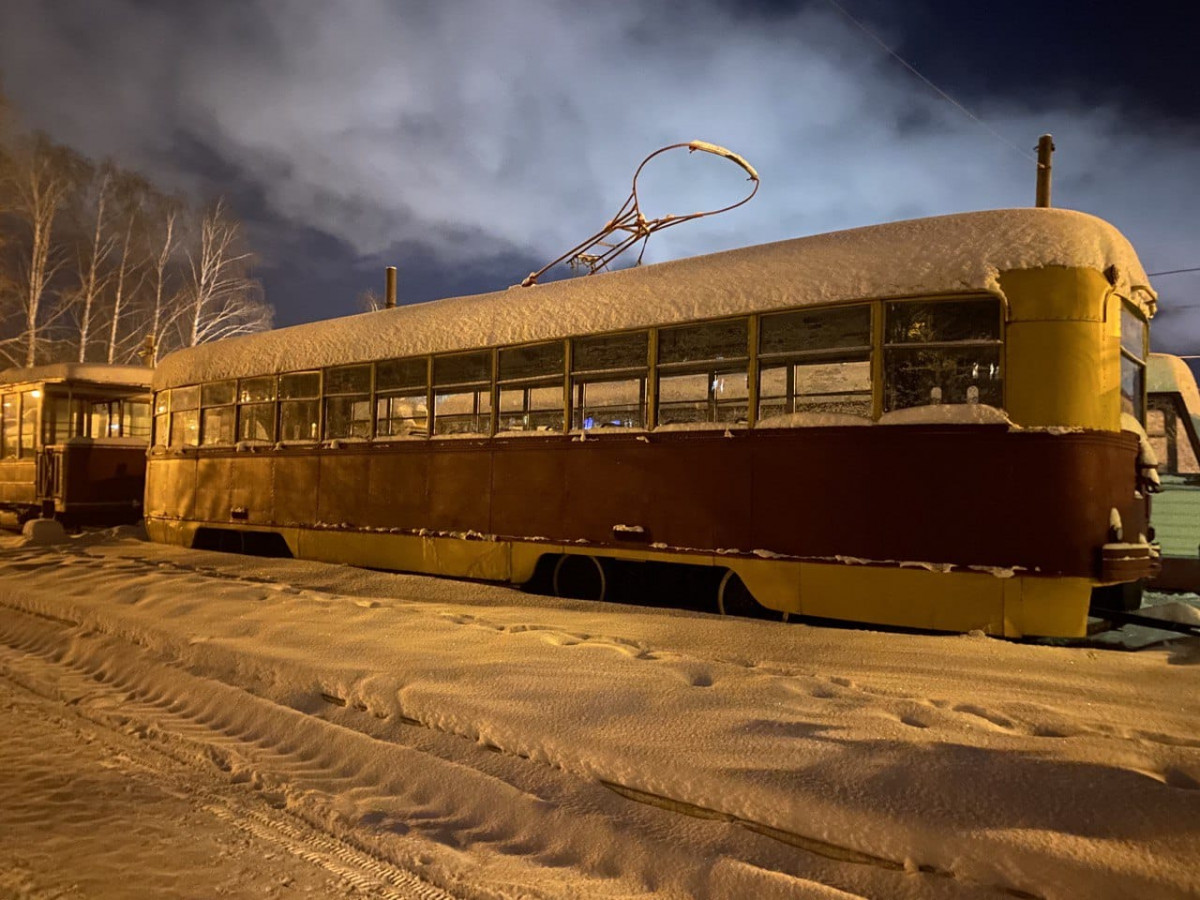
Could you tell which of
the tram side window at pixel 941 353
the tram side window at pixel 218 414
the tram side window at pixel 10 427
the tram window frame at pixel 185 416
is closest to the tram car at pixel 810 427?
the tram side window at pixel 941 353

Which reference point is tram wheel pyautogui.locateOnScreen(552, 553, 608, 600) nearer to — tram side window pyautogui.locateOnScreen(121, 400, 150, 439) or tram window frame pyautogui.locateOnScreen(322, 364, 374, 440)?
tram window frame pyautogui.locateOnScreen(322, 364, 374, 440)

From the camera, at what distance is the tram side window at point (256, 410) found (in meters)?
Answer: 10.6

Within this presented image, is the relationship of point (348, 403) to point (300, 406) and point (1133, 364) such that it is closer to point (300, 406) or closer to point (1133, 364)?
point (300, 406)

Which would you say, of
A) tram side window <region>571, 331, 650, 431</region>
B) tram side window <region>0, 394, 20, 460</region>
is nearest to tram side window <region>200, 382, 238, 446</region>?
tram side window <region>571, 331, 650, 431</region>

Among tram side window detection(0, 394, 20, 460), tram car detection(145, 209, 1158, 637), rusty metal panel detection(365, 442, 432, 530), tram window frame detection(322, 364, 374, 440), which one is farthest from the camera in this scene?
tram side window detection(0, 394, 20, 460)

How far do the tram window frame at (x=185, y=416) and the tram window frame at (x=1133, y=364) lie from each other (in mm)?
11175

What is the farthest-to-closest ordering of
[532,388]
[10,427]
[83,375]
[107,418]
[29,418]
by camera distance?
[10,427]
[107,418]
[29,418]
[83,375]
[532,388]

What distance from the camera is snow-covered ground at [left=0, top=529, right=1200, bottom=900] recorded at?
2762mm

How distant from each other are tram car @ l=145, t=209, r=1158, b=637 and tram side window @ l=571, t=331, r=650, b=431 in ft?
0.08

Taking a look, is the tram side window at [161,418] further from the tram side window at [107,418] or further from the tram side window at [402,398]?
the tram side window at [402,398]

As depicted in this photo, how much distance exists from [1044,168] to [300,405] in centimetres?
961

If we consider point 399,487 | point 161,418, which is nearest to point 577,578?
point 399,487

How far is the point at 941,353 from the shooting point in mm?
5668

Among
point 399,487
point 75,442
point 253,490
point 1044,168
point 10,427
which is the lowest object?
point 253,490
